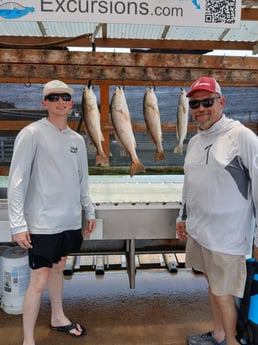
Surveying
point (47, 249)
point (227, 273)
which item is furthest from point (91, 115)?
point (227, 273)

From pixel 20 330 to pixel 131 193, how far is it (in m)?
1.28

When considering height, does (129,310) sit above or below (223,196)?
below

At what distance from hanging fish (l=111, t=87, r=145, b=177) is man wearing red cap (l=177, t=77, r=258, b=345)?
66 centimetres

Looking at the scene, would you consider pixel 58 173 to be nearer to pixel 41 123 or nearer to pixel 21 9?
pixel 41 123

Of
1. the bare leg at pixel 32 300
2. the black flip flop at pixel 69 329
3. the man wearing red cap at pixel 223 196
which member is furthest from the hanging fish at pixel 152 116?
the black flip flop at pixel 69 329

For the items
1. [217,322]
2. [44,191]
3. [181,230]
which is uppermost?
[44,191]

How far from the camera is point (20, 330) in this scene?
2.41 metres

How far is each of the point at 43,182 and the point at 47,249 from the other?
15.0 inches

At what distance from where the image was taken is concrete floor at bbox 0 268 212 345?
2.37 meters

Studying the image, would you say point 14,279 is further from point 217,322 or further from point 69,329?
point 217,322

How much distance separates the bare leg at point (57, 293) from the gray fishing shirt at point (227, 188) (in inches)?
37.1

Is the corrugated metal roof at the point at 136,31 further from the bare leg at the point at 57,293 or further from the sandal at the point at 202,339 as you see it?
the sandal at the point at 202,339

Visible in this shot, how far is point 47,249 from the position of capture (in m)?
1.97

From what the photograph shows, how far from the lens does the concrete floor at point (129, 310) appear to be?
237 cm
